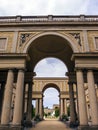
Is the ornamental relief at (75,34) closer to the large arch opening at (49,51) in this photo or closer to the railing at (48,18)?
the large arch opening at (49,51)

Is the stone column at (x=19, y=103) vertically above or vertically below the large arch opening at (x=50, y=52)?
below

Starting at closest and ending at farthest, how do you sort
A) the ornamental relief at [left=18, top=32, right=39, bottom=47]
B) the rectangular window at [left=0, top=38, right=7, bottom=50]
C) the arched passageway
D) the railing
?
the arched passageway, the rectangular window at [left=0, top=38, right=7, bottom=50], the ornamental relief at [left=18, top=32, right=39, bottom=47], the railing

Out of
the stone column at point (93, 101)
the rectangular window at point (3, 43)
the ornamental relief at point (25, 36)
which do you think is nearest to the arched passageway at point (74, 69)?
the stone column at point (93, 101)

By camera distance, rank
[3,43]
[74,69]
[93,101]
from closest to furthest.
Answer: [93,101], [74,69], [3,43]

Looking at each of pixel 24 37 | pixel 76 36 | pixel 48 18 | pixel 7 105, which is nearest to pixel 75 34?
pixel 76 36

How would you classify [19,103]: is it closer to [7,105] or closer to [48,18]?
[7,105]

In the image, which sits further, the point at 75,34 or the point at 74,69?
the point at 75,34

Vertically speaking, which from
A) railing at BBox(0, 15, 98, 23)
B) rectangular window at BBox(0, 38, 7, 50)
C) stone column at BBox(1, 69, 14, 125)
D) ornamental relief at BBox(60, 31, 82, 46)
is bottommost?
stone column at BBox(1, 69, 14, 125)

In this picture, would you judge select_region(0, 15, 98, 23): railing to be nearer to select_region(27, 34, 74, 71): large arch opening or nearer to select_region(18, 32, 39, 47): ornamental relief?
select_region(18, 32, 39, 47): ornamental relief

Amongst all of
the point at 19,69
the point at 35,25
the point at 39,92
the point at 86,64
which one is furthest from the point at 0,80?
the point at 39,92

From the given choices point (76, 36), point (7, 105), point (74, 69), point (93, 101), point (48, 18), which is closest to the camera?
point (93, 101)

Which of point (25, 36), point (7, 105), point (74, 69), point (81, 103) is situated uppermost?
point (25, 36)

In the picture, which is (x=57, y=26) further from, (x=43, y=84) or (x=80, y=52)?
(x=43, y=84)

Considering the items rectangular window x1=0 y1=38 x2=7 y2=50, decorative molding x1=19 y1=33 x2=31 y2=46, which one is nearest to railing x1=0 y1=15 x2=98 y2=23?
decorative molding x1=19 y1=33 x2=31 y2=46
